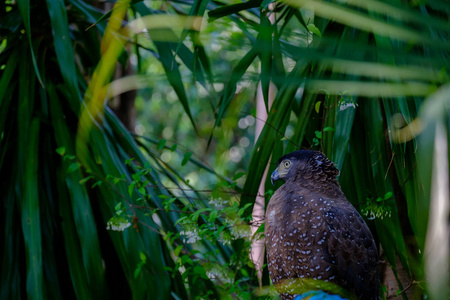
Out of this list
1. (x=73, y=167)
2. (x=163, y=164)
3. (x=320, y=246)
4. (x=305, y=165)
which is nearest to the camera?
(x=320, y=246)

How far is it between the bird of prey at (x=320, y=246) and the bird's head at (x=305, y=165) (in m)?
0.01

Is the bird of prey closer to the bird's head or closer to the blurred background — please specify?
the bird's head

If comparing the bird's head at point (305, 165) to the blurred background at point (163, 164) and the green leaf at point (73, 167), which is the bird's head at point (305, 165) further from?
the green leaf at point (73, 167)

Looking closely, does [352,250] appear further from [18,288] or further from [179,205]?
[18,288]

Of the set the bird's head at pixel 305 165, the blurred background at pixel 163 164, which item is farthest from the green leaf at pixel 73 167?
A: the bird's head at pixel 305 165

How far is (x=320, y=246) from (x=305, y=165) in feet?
0.91

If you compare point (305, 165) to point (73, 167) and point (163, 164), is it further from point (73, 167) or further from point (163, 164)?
point (163, 164)

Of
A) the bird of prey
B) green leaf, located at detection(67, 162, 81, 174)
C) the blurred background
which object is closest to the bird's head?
the bird of prey

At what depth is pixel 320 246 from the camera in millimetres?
1667

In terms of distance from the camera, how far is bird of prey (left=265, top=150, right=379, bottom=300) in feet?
5.45

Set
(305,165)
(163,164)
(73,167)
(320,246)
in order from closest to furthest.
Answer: (320,246) → (305,165) → (73,167) → (163,164)

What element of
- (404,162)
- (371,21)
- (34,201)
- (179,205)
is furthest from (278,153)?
(371,21)

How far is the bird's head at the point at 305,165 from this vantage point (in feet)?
5.81

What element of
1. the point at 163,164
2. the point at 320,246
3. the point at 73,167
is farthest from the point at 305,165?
the point at 163,164
